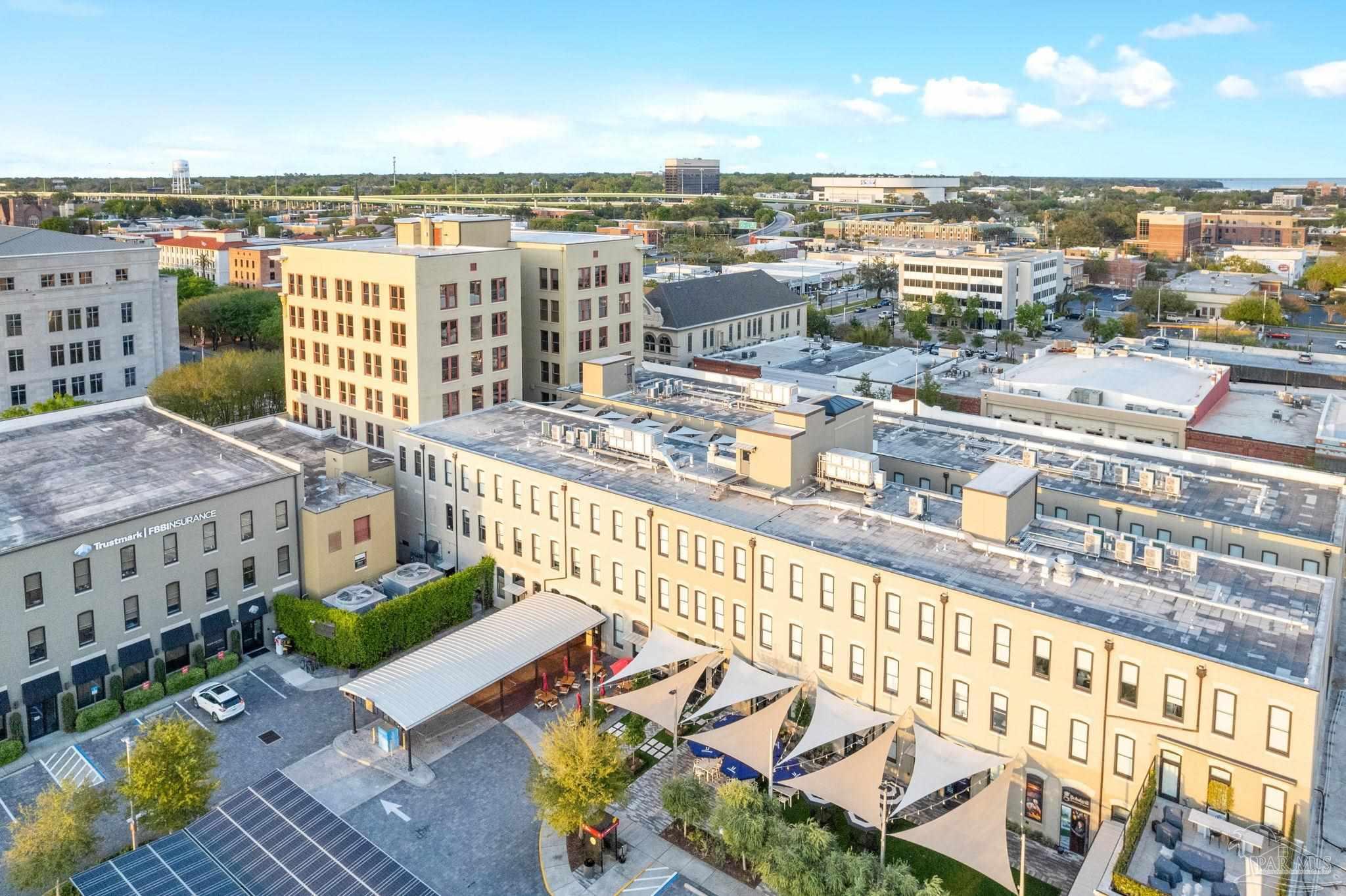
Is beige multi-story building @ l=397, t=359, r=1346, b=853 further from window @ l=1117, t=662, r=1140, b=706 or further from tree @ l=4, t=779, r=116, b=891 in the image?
tree @ l=4, t=779, r=116, b=891

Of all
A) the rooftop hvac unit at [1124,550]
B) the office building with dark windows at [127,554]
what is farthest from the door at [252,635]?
the rooftop hvac unit at [1124,550]

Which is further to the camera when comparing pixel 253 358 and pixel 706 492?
pixel 253 358

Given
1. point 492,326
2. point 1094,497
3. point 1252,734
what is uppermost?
point 492,326

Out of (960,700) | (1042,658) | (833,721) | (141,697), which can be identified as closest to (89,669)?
(141,697)

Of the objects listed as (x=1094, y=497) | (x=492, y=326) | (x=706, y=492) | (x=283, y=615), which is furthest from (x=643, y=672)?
(x=492, y=326)

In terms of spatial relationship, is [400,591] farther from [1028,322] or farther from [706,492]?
[1028,322]

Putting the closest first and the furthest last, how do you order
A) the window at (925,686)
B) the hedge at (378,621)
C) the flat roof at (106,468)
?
the window at (925,686)
the flat roof at (106,468)
the hedge at (378,621)

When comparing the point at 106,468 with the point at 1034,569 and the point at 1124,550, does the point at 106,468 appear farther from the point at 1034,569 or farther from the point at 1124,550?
the point at 1124,550

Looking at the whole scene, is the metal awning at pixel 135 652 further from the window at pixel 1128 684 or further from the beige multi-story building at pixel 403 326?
the window at pixel 1128 684
